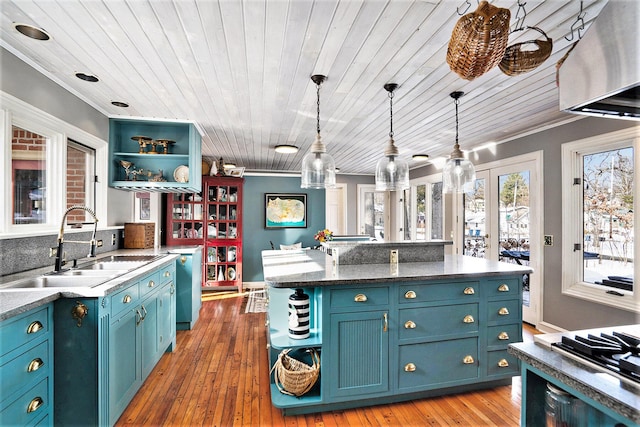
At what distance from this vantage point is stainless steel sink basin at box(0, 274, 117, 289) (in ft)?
6.03

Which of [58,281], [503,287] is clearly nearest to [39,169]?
[58,281]

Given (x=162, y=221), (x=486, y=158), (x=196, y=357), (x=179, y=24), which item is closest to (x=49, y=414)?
(x=196, y=357)

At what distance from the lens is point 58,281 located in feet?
6.59

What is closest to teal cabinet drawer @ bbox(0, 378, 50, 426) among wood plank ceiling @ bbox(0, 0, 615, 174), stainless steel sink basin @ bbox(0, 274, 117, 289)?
stainless steel sink basin @ bbox(0, 274, 117, 289)

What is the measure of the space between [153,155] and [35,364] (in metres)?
2.49

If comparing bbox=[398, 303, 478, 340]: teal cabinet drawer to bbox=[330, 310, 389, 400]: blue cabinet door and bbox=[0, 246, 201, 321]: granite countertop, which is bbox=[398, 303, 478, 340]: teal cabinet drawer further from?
bbox=[0, 246, 201, 321]: granite countertop

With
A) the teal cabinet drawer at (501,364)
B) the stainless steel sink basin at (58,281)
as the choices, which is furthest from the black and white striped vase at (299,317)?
the teal cabinet drawer at (501,364)

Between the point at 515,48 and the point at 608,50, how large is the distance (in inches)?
19.9

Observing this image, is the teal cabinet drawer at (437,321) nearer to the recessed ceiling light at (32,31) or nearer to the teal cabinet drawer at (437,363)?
the teal cabinet drawer at (437,363)

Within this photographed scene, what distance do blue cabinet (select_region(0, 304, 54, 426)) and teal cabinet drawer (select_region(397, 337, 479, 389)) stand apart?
82.2 inches

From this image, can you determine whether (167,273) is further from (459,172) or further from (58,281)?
(459,172)

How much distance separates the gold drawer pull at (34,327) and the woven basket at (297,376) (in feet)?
4.49

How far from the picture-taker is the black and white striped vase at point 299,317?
6.97ft

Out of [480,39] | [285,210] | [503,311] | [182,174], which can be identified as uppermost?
[480,39]
